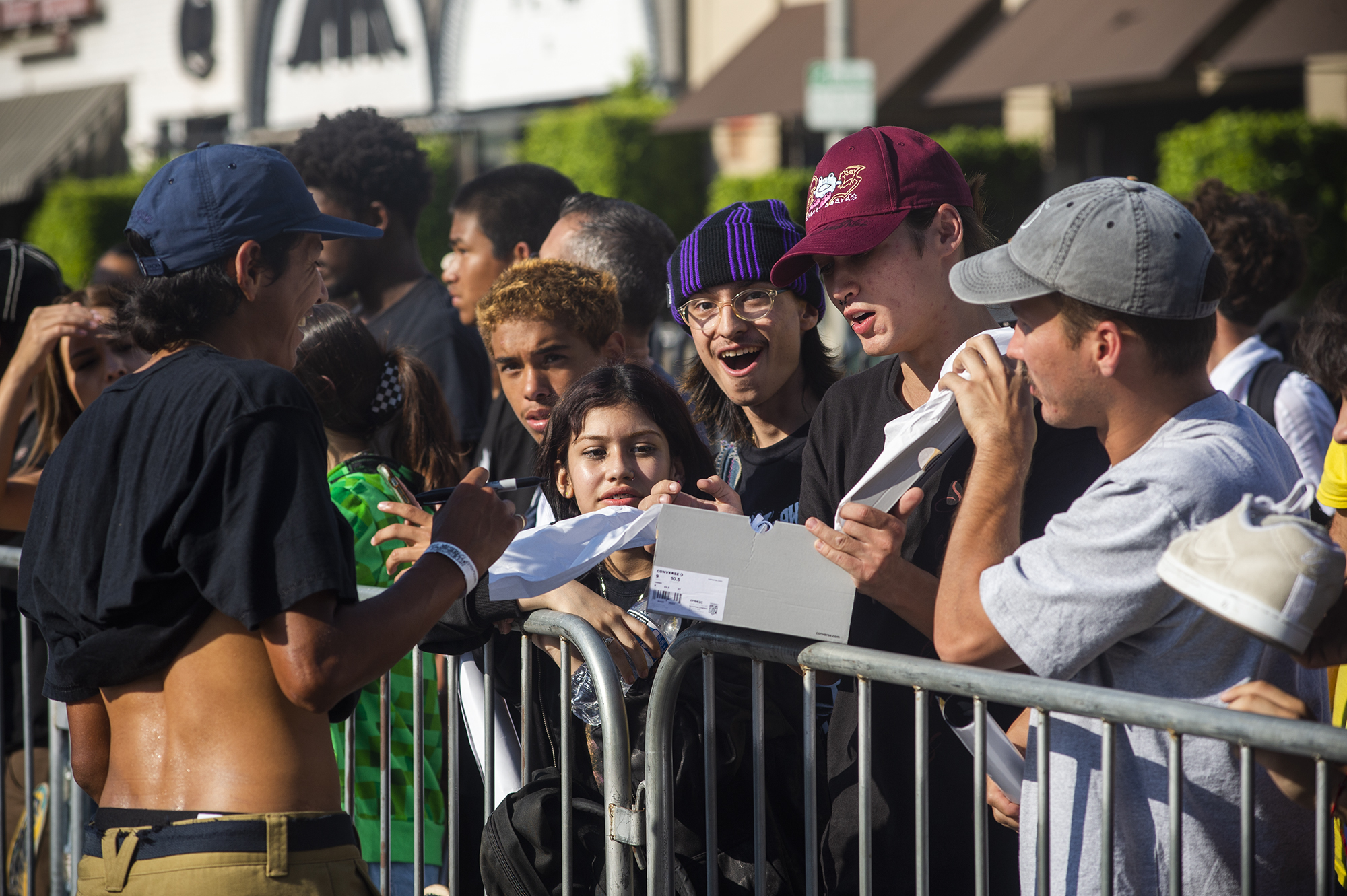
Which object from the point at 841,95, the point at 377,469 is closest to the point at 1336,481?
the point at 377,469

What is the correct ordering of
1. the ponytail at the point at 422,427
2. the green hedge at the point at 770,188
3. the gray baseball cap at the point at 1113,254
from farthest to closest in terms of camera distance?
the green hedge at the point at 770,188
the ponytail at the point at 422,427
the gray baseball cap at the point at 1113,254

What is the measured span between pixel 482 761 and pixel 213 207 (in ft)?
4.93

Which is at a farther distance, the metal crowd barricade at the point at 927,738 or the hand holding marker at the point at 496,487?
the hand holding marker at the point at 496,487

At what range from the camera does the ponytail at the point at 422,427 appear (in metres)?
3.85

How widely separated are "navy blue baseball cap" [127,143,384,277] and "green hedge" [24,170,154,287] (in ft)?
77.2

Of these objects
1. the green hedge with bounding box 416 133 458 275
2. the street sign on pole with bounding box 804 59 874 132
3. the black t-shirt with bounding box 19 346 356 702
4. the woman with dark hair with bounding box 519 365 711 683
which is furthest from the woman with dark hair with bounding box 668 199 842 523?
the green hedge with bounding box 416 133 458 275

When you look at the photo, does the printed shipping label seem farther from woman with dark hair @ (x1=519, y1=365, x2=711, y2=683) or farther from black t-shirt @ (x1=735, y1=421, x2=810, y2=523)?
black t-shirt @ (x1=735, y1=421, x2=810, y2=523)

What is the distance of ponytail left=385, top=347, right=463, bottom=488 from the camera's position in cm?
385

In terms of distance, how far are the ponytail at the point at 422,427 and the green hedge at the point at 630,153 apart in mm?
15765

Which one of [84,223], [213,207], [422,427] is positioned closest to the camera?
[213,207]

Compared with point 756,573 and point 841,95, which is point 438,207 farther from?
point 756,573

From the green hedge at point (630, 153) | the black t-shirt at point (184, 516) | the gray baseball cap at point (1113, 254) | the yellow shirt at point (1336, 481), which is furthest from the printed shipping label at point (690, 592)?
the green hedge at point (630, 153)

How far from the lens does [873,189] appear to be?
9.40 ft

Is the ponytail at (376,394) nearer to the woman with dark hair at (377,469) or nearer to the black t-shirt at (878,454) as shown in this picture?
the woman with dark hair at (377,469)
